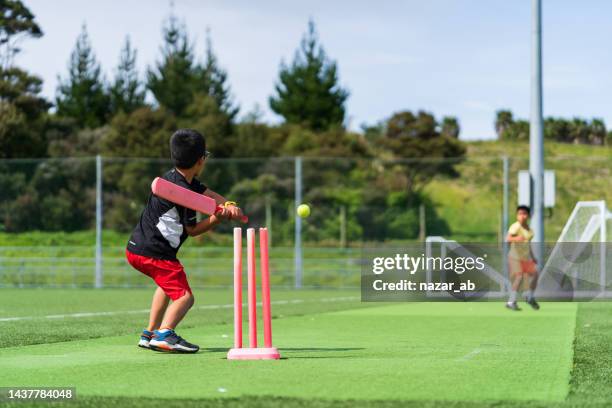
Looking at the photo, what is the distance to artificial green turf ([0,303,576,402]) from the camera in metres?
6.71

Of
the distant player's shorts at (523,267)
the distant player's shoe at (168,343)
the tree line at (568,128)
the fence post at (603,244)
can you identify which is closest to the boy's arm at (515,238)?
the distant player's shorts at (523,267)

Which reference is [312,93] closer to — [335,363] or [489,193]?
[489,193]

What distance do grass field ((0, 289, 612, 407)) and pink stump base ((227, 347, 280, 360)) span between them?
0.14 meters

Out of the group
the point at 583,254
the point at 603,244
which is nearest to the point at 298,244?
the point at 583,254

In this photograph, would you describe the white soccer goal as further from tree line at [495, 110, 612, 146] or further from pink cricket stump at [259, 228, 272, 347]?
tree line at [495, 110, 612, 146]

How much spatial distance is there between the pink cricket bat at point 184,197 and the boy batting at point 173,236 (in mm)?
162

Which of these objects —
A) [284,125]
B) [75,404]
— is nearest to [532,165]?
[75,404]

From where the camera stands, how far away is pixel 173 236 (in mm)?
9102

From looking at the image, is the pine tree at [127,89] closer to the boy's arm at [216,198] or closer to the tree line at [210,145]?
the tree line at [210,145]

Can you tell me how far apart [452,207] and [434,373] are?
1038 inches

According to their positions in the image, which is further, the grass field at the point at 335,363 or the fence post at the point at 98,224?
the fence post at the point at 98,224

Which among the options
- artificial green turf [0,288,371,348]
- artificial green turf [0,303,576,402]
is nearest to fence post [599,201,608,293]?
artificial green turf [0,288,371,348]

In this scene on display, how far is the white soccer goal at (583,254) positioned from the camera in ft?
76.6

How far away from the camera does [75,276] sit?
99.4 feet
